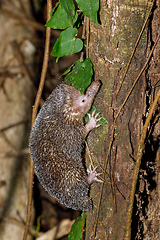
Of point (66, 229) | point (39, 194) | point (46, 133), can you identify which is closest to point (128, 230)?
point (46, 133)

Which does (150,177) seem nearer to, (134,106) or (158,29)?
(134,106)

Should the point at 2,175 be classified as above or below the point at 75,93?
below

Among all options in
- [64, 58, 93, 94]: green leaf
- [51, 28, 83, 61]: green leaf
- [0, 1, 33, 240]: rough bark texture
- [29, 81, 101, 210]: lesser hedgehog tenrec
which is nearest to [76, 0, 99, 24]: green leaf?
[51, 28, 83, 61]: green leaf

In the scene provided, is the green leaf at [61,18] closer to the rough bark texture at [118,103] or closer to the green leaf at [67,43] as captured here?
the green leaf at [67,43]

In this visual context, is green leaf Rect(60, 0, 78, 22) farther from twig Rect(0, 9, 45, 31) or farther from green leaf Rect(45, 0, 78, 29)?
twig Rect(0, 9, 45, 31)

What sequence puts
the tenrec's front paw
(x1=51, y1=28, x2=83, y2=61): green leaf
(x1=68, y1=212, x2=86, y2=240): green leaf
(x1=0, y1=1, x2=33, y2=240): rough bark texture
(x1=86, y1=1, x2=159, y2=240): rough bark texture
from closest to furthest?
(x1=86, y1=1, x2=159, y2=240): rough bark texture
(x1=51, y1=28, x2=83, y2=61): green leaf
the tenrec's front paw
(x1=68, y1=212, x2=86, y2=240): green leaf
(x1=0, y1=1, x2=33, y2=240): rough bark texture

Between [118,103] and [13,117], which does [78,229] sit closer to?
[118,103]

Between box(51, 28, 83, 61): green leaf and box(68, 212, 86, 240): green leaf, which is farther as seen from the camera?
box(68, 212, 86, 240): green leaf
